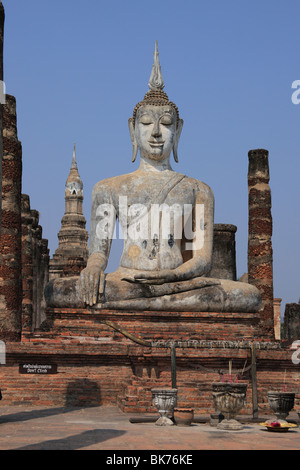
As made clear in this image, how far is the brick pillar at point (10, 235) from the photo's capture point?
16156mm

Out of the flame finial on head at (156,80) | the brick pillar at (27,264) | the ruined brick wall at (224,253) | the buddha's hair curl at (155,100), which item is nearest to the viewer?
the buddha's hair curl at (155,100)

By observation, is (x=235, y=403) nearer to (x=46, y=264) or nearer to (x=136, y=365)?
(x=136, y=365)

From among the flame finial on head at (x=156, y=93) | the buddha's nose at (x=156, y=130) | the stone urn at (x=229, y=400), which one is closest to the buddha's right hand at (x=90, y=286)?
the buddha's nose at (x=156, y=130)

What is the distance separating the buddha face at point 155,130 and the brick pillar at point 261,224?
5.41m

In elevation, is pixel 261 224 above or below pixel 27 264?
above

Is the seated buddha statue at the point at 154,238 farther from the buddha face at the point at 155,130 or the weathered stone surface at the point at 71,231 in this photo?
the weathered stone surface at the point at 71,231

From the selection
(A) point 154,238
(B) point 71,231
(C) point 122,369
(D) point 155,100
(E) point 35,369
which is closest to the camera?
(E) point 35,369

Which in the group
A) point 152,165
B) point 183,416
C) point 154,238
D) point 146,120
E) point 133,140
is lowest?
point 183,416

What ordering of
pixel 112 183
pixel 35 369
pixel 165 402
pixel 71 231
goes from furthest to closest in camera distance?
pixel 71 231
pixel 112 183
pixel 35 369
pixel 165 402

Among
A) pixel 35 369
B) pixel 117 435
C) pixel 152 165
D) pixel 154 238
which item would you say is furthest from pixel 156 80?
pixel 117 435

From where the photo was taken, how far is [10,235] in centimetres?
1628

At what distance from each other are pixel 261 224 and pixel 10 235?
7.27 meters

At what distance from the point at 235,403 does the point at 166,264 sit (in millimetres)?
5804

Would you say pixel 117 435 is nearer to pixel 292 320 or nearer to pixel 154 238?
pixel 154 238
